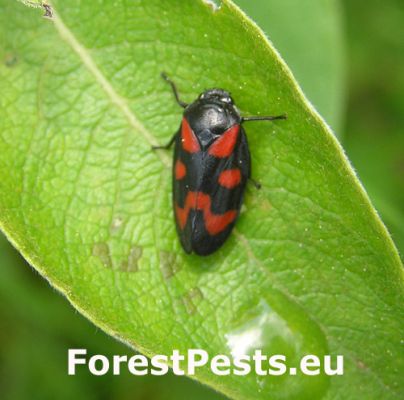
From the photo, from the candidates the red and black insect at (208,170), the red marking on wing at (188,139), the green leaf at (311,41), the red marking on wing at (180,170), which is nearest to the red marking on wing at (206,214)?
the red and black insect at (208,170)

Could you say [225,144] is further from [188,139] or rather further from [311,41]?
[311,41]

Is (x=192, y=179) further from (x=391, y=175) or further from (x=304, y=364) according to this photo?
(x=391, y=175)

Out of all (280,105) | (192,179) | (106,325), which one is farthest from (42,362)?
(280,105)

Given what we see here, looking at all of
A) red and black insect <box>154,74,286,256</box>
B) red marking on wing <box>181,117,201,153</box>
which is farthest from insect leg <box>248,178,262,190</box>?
red marking on wing <box>181,117,201,153</box>

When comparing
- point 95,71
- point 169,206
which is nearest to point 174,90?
point 95,71

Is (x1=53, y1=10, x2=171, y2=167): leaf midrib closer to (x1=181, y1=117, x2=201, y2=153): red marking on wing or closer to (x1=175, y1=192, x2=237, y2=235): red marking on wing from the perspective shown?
(x1=181, y1=117, x2=201, y2=153): red marking on wing

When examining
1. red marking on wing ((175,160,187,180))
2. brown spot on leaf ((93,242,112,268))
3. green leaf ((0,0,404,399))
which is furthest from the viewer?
red marking on wing ((175,160,187,180))
